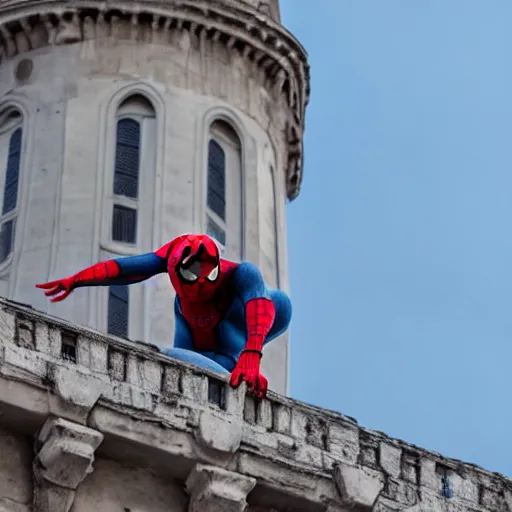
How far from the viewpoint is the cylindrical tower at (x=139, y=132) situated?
125ft

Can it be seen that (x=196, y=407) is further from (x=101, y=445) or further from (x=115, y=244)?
(x=115, y=244)

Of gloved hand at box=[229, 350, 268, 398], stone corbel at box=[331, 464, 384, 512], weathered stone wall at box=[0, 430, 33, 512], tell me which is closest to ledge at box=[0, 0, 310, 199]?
gloved hand at box=[229, 350, 268, 398]

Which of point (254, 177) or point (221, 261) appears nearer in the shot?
point (221, 261)

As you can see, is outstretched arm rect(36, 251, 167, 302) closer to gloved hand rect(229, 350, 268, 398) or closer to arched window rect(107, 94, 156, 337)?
gloved hand rect(229, 350, 268, 398)

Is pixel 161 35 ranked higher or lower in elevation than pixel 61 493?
higher

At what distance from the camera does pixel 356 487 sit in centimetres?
2378

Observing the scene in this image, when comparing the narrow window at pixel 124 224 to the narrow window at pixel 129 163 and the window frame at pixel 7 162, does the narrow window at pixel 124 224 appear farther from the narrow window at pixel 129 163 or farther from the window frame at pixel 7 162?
the window frame at pixel 7 162

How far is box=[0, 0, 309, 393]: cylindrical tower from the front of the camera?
3822 cm

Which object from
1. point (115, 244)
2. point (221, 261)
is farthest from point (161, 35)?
point (221, 261)

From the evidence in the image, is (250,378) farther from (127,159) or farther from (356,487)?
(127,159)

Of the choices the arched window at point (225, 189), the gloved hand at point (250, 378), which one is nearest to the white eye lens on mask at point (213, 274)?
the gloved hand at point (250, 378)

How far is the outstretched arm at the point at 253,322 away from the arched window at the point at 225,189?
484 inches

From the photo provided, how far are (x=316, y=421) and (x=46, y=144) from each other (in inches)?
633

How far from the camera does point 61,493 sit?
22.3m
